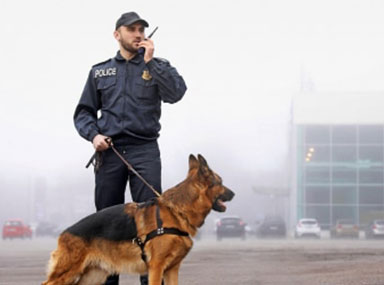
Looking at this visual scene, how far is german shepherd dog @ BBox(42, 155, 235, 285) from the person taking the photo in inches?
218

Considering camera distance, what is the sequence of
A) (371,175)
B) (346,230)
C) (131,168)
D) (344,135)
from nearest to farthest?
(131,168) < (346,230) < (371,175) < (344,135)

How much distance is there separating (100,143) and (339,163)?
185ft

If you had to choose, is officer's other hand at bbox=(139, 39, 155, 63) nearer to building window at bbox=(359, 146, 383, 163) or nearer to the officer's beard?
the officer's beard

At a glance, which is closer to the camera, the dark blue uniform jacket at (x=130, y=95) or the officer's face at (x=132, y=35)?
the dark blue uniform jacket at (x=130, y=95)

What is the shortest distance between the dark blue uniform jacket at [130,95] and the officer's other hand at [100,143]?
94 mm

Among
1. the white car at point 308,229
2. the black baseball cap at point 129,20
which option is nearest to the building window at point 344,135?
the white car at point 308,229

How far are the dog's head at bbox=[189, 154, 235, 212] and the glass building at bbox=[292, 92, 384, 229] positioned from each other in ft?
183

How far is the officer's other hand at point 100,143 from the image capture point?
6207 millimetres

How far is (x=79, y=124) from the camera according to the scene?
21.3ft

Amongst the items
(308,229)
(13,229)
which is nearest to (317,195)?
(308,229)

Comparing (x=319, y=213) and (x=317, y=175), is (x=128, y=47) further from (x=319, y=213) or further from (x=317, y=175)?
(x=317, y=175)

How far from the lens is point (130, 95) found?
20.7 feet

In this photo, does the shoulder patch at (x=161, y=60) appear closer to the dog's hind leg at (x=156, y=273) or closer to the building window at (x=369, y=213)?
the dog's hind leg at (x=156, y=273)

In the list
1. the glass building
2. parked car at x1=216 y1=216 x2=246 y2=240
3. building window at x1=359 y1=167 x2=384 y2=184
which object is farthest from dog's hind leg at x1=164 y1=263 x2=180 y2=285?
building window at x1=359 y1=167 x2=384 y2=184
